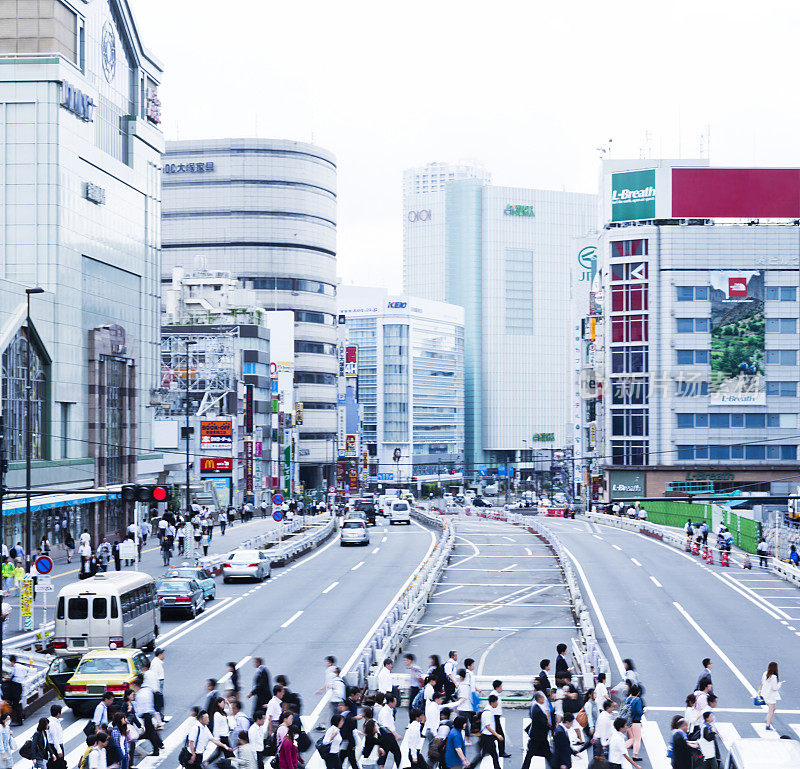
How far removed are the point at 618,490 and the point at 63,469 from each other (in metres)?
75.5

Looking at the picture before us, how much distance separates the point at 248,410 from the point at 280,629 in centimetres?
7417

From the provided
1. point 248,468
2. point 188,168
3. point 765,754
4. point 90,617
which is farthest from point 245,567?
point 188,168

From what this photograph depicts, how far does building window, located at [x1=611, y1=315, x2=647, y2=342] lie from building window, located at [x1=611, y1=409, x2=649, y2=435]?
7729 mm

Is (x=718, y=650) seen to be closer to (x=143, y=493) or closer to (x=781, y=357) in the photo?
(x=143, y=493)

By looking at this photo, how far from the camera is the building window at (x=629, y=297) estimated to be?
404 ft

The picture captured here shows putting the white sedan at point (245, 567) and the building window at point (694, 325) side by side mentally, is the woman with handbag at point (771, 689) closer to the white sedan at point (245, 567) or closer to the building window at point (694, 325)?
the white sedan at point (245, 567)

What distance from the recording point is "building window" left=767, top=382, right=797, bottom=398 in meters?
121

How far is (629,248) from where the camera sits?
123938 mm

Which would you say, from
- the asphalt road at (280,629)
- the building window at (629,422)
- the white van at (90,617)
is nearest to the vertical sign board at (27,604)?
the asphalt road at (280,629)

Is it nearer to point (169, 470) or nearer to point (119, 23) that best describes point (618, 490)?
point (169, 470)

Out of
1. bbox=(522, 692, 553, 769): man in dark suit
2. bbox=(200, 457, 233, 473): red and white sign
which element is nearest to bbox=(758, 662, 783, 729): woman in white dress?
bbox=(522, 692, 553, 769): man in dark suit

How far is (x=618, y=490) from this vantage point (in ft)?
404

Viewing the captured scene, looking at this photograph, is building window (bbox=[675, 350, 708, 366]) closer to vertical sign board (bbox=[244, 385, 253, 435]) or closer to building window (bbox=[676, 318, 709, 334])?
building window (bbox=[676, 318, 709, 334])

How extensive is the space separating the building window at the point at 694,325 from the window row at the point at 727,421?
8.84 metres
